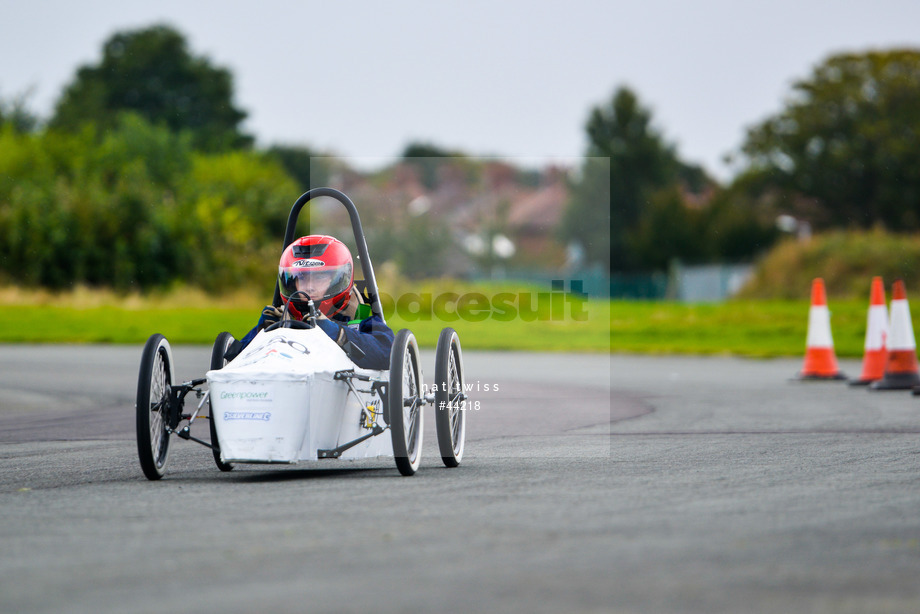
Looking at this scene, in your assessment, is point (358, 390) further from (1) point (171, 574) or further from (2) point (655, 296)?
(2) point (655, 296)

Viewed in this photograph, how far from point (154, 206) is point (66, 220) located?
367cm

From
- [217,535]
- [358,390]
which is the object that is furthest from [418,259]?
[217,535]

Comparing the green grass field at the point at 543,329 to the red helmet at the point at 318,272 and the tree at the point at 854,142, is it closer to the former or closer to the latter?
the red helmet at the point at 318,272

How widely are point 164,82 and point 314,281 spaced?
76512mm

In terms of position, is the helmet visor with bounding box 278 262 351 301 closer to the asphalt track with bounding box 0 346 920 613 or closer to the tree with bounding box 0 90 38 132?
the asphalt track with bounding box 0 346 920 613

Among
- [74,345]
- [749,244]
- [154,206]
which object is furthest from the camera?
[749,244]

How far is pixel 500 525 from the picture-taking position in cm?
534

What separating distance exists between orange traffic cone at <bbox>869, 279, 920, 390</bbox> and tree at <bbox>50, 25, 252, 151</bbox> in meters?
68.5

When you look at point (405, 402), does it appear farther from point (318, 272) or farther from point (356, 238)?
point (356, 238)

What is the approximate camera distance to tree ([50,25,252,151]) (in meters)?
80.3

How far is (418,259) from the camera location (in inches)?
1053

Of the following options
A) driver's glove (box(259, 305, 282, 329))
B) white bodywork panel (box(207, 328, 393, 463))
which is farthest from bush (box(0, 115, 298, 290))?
white bodywork panel (box(207, 328, 393, 463))

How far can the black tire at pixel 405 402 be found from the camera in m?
6.94

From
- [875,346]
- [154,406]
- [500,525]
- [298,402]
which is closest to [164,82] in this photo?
[875,346]
